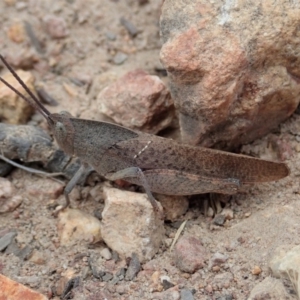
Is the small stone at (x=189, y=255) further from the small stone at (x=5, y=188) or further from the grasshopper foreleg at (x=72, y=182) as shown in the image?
the small stone at (x=5, y=188)

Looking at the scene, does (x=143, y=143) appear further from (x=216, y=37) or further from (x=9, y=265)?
(x=9, y=265)

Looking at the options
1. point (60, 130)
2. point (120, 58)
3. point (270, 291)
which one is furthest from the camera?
point (120, 58)

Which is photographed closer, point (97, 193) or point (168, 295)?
point (168, 295)

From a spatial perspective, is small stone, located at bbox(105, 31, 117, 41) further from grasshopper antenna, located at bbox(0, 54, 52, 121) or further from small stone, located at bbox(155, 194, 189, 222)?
small stone, located at bbox(155, 194, 189, 222)

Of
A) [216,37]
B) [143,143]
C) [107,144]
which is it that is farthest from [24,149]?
[216,37]

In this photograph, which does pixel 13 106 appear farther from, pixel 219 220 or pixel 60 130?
pixel 219 220

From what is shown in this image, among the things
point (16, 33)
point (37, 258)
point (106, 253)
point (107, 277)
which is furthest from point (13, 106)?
point (107, 277)

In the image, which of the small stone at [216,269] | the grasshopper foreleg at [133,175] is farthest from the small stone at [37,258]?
the small stone at [216,269]
